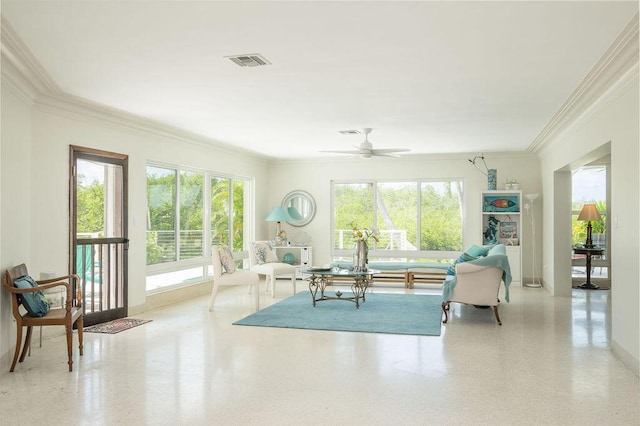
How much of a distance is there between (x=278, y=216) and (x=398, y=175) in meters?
2.52

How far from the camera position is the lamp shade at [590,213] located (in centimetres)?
902

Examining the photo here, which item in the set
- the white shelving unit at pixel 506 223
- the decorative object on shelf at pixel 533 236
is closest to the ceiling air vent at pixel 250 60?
the white shelving unit at pixel 506 223

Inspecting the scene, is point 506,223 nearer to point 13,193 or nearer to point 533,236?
point 533,236

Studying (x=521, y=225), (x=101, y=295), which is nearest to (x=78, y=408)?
(x=101, y=295)

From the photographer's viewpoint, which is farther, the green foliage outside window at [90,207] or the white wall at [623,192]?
the green foliage outside window at [90,207]

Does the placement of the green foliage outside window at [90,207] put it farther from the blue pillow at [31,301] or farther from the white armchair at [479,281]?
the white armchair at [479,281]

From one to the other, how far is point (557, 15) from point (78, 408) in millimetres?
3843

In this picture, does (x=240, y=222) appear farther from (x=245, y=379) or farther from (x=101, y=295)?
(x=245, y=379)

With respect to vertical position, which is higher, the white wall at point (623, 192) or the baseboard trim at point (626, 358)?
the white wall at point (623, 192)

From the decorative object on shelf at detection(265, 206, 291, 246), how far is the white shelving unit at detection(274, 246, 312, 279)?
0.14 metres

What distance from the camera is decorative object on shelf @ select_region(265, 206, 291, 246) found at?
387 inches

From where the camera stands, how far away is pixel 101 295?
588 centimetres

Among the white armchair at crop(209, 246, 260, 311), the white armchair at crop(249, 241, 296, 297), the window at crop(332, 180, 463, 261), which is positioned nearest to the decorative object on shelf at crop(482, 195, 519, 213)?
the window at crop(332, 180, 463, 261)

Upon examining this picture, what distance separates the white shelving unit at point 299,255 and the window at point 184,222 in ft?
4.53
